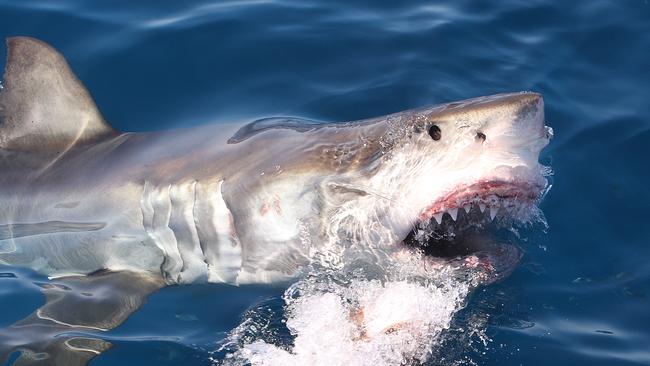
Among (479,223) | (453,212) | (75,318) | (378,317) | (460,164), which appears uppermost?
(460,164)

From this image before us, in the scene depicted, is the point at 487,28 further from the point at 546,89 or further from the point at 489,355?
the point at 489,355

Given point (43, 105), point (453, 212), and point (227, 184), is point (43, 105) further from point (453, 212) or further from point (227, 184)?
point (453, 212)

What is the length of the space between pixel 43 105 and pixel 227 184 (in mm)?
1046

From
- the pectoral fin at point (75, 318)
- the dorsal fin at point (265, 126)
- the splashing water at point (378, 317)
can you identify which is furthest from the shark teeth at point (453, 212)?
the pectoral fin at point (75, 318)

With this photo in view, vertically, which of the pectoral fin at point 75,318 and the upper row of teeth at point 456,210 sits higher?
the upper row of teeth at point 456,210

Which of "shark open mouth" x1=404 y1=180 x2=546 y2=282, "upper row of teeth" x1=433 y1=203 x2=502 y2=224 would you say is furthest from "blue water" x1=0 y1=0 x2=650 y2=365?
"upper row of teeth" x1=433 y1=203 x2=502 y2=224

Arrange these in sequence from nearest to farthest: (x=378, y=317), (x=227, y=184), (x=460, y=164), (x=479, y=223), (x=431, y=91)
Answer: (x=460, y=164) < (x=378, y=317) < (x=479, y=223) < (x=227, y=184) < (x=431, y=91)

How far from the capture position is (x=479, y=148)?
2.83 metres

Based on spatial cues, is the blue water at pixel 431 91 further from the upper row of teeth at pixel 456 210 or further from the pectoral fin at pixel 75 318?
the upper row of teeth at pixel 456 210

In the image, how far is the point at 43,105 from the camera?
12.5ft

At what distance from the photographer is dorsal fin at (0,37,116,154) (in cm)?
379

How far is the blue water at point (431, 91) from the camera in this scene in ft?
11.3

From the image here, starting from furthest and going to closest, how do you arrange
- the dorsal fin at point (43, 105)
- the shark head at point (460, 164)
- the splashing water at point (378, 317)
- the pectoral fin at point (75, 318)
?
the dorsal fin at point (43, 105)
the pectoral fin at point (75, 318)
the splashing water at point (378, 317)
the shark head at point (460, 164)

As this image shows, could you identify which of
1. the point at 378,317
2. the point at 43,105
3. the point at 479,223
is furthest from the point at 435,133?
the point at 43,105
